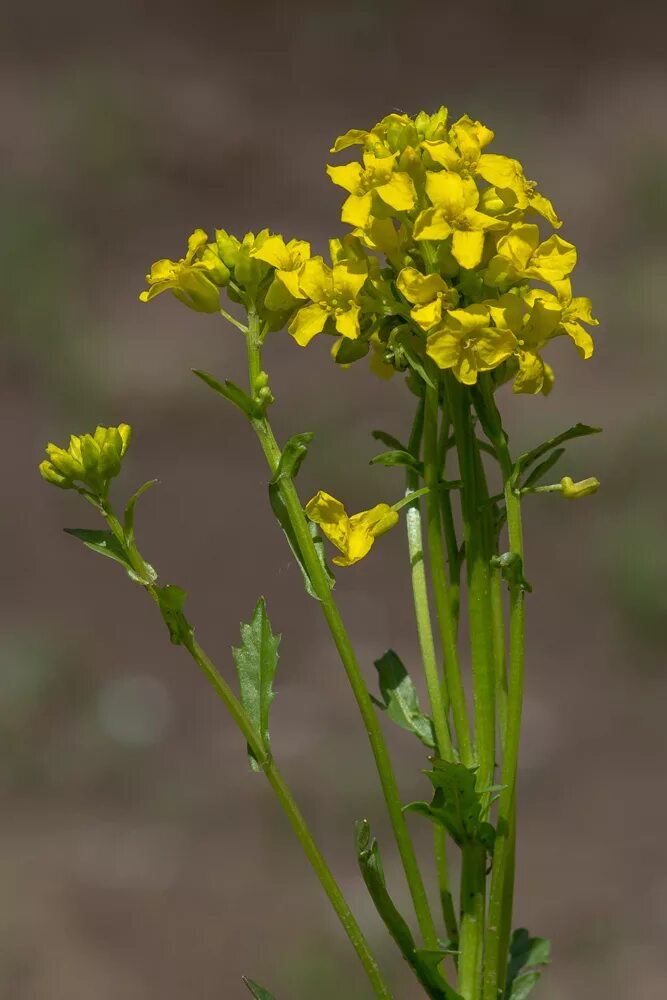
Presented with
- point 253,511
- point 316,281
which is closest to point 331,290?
point 316,281

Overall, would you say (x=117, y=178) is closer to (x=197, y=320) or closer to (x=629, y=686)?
(x=197, y=320)

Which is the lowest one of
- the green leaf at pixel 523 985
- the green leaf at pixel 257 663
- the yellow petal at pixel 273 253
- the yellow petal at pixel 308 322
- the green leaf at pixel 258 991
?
the green leaf at pixel 523 985

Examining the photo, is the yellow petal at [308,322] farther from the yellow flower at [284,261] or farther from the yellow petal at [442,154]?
the yellow petal at [442,154]

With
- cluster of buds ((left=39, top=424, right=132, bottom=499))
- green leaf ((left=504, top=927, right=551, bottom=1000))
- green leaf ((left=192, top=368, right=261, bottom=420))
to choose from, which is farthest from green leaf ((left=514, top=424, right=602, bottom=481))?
green leaf ((left=504, top=927, right=551, bottom=1000))

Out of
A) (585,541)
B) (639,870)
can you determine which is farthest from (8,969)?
(585,541)

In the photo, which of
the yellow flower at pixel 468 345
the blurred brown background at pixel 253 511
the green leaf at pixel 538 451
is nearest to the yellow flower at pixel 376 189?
the yellow flower at pixel 468 345

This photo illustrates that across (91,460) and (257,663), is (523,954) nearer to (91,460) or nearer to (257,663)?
→ (257,663)
